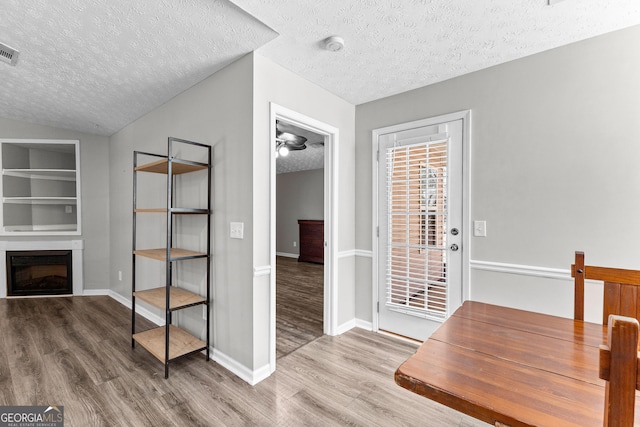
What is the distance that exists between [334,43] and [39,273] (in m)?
5.06

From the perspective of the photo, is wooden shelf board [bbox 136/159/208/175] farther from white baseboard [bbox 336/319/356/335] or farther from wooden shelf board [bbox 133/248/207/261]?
white baseboard [bbox 336/319/356/335]

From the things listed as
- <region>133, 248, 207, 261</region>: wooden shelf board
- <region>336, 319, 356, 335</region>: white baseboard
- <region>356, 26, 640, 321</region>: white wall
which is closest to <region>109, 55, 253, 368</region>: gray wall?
<region>133, 248, 207, 261</region>: wooden shelf board

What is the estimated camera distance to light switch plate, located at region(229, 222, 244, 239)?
7.07ft

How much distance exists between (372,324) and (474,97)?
7.66 feet

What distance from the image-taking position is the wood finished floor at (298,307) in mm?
2754

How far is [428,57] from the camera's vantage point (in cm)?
216

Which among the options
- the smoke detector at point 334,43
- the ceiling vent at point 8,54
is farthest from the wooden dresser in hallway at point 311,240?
the ceiling vent at point 8,54

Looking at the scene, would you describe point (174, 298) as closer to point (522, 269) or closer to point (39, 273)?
point (522, 269)

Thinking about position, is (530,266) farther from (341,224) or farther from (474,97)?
(341,224)

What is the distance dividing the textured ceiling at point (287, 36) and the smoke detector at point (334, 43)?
0.16 feet

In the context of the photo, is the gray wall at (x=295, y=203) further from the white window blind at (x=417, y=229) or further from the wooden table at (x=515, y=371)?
the wooden table at (x=515, y=371)

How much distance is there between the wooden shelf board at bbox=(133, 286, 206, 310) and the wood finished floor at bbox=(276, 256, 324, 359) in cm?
86

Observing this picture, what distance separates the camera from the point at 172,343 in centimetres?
236

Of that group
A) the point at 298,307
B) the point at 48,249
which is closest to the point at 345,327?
the point at 298,307
